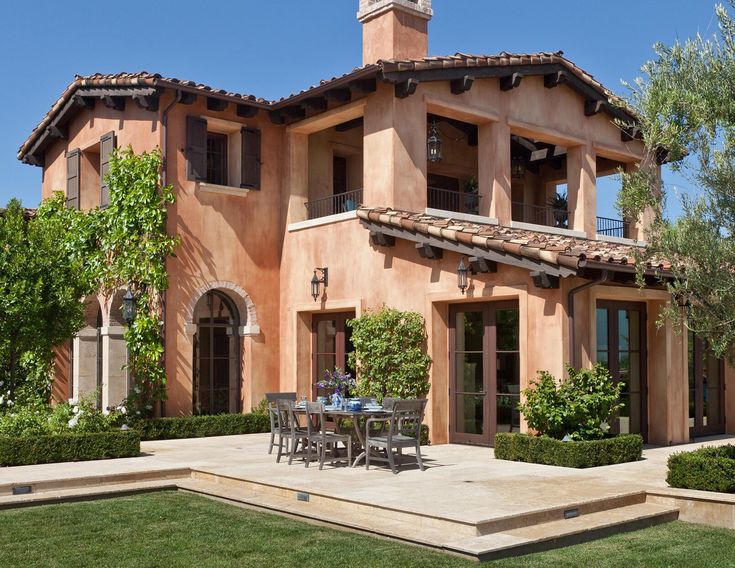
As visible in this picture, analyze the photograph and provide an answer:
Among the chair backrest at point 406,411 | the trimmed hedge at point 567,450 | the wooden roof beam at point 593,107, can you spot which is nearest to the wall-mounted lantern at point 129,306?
the chair backrest at point 406,411

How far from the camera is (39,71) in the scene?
57.0 feet

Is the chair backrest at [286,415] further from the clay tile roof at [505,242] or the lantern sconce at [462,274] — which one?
the clay tile roof at [505,242]

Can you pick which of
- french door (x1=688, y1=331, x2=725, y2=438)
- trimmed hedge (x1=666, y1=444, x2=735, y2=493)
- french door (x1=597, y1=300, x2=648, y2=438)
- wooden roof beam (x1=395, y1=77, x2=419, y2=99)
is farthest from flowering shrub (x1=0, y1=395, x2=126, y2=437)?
french door (x1=688, y1=331, x2=725, y2=438)

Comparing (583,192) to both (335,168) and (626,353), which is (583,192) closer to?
(626,353)

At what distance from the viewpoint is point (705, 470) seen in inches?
358

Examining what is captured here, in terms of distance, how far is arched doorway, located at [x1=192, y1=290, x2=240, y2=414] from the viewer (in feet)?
56.1

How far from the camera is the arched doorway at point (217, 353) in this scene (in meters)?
17.1

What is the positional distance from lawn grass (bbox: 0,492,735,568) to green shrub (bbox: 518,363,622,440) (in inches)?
129

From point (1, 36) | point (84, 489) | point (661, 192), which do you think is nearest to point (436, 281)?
point (661, 192)

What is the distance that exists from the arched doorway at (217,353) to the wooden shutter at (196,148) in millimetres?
2466

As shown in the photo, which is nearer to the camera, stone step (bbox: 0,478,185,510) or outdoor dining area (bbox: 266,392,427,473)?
stone step (bbox: 0,478,185,510)

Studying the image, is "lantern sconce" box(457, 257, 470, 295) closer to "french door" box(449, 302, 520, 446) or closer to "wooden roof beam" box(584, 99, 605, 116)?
"french door" box(449, 302, 520, 446)

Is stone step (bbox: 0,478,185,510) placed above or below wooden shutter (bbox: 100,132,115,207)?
below

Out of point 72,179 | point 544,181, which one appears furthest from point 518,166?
point 72,179
